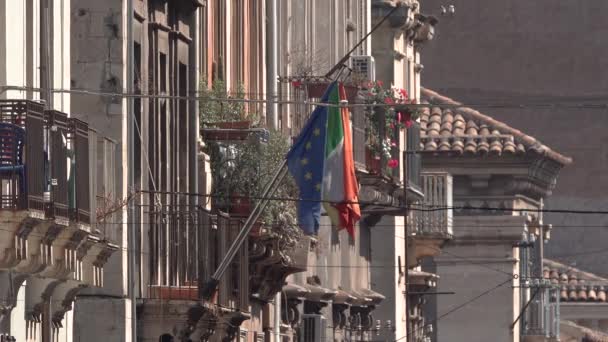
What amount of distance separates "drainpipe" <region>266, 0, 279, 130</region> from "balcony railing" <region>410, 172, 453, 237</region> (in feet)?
48.6

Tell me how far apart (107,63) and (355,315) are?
21604 millimetres

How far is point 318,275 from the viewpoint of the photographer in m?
48.4

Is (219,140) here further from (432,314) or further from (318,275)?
(432,314)

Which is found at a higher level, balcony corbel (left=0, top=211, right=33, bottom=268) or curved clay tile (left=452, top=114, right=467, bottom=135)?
curved clay tile (left=452, top=114, right=467, bottom=135)

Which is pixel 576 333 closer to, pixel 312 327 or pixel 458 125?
pixel 458 125

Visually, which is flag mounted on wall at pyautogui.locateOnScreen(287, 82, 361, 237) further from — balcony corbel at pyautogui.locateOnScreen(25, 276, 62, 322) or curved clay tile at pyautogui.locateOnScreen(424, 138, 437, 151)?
curved clay tile at pyautogui.locateOnScreen(424, 138, 437, 151)

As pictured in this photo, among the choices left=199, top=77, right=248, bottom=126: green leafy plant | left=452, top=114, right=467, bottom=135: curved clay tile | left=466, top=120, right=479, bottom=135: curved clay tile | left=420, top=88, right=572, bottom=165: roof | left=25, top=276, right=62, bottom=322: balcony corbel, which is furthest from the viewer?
left=466, top=120, right=479, bottom=135: curved clay tile

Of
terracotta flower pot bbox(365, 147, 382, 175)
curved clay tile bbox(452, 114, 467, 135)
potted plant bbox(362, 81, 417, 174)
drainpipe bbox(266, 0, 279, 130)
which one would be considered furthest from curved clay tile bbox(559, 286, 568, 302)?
drainpipe bbox(266, 0, 279, 130)

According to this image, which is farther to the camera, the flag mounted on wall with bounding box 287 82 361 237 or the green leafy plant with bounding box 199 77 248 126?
the green leafy plant with bounding box 199 77 248 126

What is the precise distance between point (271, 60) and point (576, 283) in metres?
36.8

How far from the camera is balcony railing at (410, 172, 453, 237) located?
5853cm

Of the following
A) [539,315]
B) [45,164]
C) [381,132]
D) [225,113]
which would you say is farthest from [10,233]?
[539,315]

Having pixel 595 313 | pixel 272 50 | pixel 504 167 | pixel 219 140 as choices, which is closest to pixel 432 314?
pixel 504 167

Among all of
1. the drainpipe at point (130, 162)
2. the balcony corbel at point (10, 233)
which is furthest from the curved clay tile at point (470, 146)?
the balcony corbel at point (10, 233)
